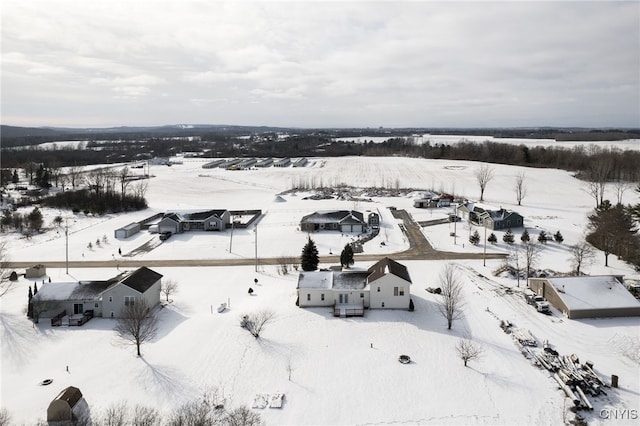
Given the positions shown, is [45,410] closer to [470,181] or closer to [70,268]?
[70,268]

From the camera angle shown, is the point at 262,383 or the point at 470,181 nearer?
the point at 262,383

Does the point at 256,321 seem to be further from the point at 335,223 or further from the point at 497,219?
the point at 497,219

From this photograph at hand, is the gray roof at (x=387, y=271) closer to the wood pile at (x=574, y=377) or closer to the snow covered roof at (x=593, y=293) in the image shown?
the wood pile at (x=574, y=377)

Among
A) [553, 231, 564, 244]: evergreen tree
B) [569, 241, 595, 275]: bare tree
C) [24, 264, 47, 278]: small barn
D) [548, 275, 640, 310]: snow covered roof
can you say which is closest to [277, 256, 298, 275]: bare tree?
[24, 264, 47, 278]: small barn

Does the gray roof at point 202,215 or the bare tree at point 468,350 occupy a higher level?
the gray roof at point 202,215

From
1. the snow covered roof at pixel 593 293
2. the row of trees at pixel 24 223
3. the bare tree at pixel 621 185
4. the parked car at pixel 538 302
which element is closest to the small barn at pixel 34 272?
the row of trees at pixel 24 223

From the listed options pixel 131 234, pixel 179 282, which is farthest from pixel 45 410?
pixel 131 234
